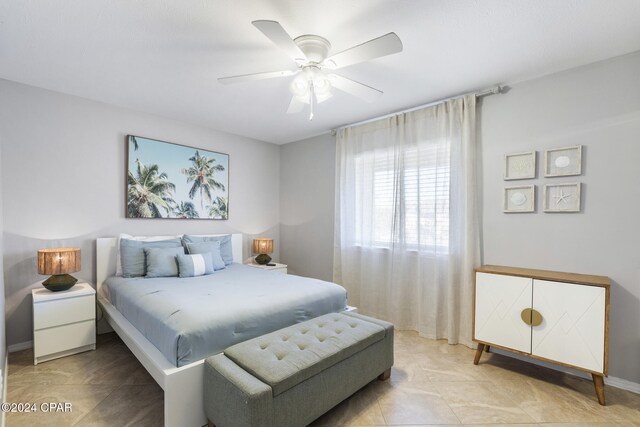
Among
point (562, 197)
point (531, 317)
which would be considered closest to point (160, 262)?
point (531, 317)

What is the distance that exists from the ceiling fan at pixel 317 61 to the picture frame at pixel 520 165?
1.42 meters

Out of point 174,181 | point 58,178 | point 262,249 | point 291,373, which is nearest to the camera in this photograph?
point 291,373

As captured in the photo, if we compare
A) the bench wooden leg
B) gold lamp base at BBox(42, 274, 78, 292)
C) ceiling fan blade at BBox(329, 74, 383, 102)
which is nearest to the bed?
gold lamp base at BBox(42, 274, 78, 292)

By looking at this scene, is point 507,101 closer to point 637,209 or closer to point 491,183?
point 491,183

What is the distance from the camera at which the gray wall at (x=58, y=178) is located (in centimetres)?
272

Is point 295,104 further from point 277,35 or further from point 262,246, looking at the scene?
point 262,246

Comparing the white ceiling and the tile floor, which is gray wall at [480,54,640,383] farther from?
the tile floor

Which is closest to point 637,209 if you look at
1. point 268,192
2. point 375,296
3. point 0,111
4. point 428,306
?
point 428,306

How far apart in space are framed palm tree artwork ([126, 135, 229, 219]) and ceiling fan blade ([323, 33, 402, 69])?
8.21 ft

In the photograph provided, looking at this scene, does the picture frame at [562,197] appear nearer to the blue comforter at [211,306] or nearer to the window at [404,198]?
the window at [404,198]

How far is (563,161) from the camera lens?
246cm

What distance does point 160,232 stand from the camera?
3.63 m

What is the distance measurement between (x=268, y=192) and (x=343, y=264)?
Answer: 176cm

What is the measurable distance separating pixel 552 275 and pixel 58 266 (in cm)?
409
